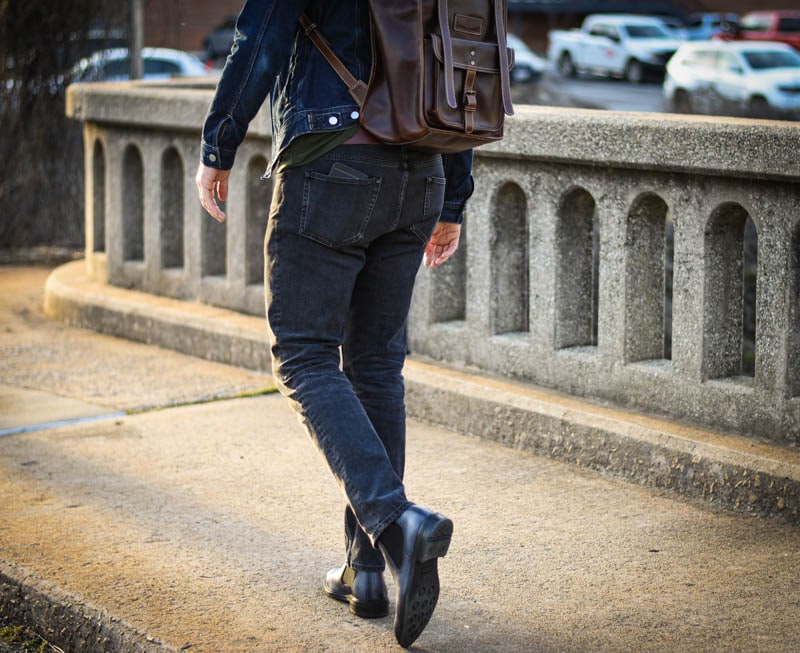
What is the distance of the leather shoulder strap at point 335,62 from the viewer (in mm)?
2893

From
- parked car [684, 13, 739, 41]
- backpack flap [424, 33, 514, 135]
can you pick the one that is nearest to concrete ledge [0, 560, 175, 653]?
backpack flap [424, 33, 514, 135]

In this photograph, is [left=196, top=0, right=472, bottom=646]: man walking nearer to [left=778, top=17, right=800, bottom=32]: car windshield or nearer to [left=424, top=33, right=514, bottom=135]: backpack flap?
[left=424, top=33, right=514, bottom=135]: backpack flap

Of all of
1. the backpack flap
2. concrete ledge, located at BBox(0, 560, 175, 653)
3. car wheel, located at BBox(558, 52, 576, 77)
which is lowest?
concrete ledge, located at BBox(0, 560, 175, 653)

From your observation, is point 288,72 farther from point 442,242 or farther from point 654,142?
point 654,142

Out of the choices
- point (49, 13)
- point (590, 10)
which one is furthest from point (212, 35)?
point (49, 13)

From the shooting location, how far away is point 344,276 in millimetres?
2973

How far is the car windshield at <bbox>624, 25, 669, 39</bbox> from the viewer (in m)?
40.5

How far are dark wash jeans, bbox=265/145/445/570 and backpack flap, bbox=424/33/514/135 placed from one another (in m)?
0.15

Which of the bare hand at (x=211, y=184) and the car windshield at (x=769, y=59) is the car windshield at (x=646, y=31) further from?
the bare hand at (x=211, y=184)

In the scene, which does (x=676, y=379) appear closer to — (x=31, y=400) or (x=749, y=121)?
(x=749, y=121)

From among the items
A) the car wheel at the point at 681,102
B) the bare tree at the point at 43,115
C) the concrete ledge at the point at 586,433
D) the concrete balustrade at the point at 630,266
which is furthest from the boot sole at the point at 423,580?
the car wheel at the point at 681,102

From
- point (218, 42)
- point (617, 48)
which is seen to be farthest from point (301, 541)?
point (617, 48)

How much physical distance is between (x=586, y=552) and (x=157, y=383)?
101 inches

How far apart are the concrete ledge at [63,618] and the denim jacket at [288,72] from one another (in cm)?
113
